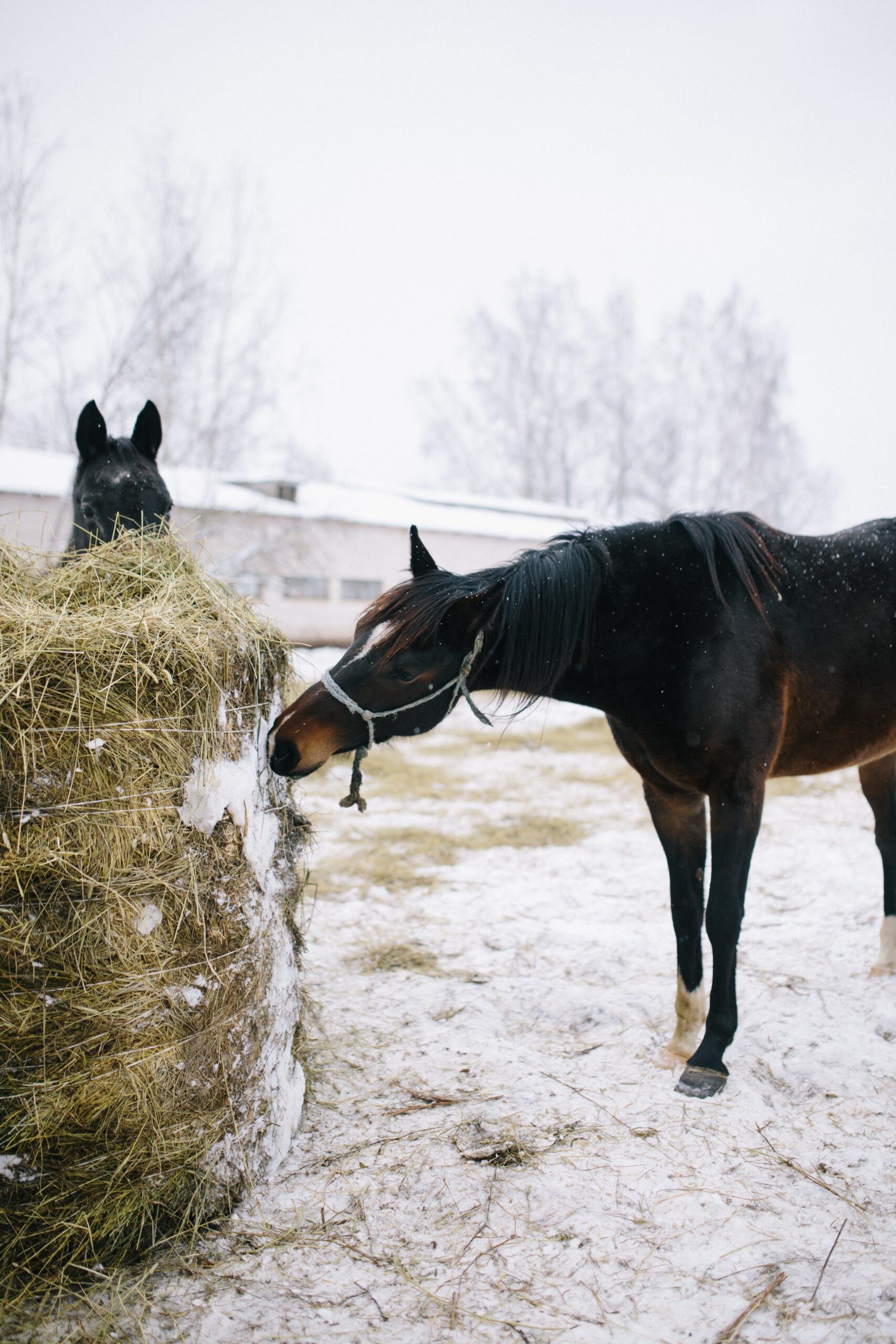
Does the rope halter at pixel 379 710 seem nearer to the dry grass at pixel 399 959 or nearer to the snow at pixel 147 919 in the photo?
the snow at pixel 147 919

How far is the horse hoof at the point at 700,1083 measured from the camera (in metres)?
2.70

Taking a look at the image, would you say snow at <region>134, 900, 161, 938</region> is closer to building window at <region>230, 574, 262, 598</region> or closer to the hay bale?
the hay bale

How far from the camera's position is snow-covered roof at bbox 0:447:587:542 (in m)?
14.4

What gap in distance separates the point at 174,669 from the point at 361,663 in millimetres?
585

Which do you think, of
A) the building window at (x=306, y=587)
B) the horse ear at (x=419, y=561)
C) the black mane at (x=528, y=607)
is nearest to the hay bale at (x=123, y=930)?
the black mane at (x=528, y=607)

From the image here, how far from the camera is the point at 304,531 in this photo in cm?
1727

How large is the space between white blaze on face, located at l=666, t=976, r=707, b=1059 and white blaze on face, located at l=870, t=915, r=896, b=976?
111 cm

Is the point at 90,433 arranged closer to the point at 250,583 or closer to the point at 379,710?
the point at 379,710

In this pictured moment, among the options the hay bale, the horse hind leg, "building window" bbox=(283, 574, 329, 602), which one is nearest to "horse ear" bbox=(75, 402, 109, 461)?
the hay bale

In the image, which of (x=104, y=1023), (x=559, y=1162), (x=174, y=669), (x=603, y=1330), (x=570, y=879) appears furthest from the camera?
(x=570, y=879)

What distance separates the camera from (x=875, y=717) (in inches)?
121

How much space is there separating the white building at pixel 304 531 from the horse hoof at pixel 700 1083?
9.97 meters

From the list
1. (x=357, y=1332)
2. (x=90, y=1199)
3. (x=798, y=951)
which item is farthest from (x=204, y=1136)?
(x=798, y=951)

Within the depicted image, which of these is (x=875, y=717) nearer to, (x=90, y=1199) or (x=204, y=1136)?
(x=204, y=1136)
